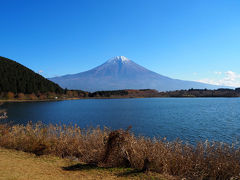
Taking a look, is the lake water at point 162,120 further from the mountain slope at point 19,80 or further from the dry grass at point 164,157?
the mountain slope at point 19,80

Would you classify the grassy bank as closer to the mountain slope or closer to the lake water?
the lake water

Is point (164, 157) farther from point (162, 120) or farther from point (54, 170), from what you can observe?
point (162, 120)

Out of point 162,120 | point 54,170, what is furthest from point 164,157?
point 162,120

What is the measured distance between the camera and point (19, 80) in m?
82.1

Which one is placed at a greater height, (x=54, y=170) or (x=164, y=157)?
(x=164, y=157)

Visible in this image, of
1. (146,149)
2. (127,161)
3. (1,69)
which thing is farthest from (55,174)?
(1,69)

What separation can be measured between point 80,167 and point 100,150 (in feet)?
2.95

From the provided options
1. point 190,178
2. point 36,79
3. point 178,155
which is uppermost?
point 36,79

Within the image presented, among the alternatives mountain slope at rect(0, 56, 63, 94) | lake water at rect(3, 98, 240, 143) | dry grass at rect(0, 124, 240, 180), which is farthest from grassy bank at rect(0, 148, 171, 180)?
mountain slope at rect(0, 56, 63, 94)

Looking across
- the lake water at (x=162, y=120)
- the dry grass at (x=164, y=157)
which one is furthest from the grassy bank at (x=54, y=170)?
the lake water at (x=162, y=120)

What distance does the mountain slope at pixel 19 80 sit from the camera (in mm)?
76544

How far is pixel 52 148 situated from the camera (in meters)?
7.46

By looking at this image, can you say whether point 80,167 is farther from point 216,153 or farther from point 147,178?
point 216,153

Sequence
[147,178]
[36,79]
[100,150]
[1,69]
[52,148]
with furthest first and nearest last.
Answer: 1. [36,79]
2. [1,69]
3. [52,148]
4. [100,150]
5. [147,178]
